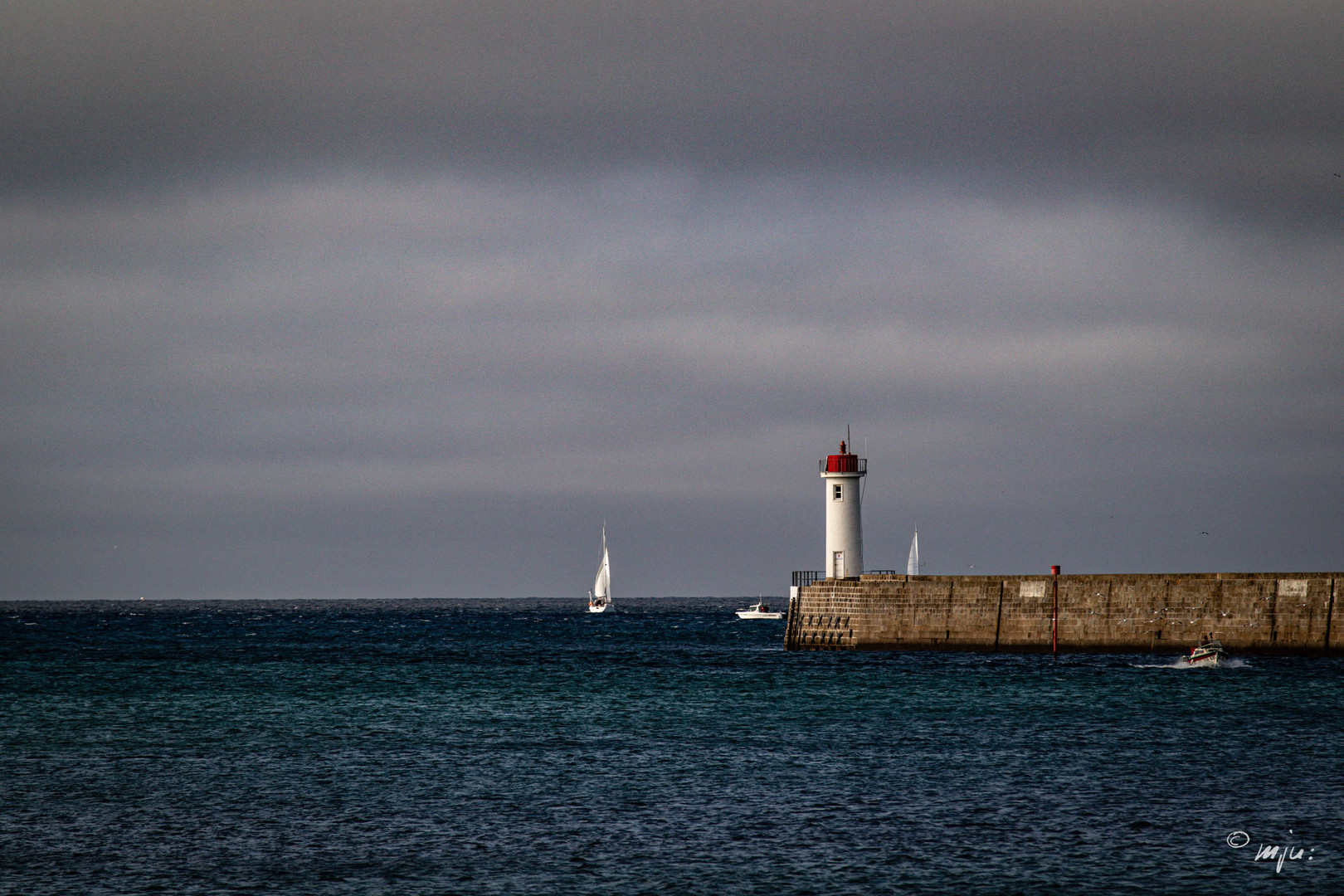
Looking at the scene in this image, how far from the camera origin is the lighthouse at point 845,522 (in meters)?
64.1

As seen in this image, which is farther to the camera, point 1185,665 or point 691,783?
point 1185,665

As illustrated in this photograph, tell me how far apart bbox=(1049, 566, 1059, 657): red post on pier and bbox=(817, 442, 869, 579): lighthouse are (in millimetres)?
10672

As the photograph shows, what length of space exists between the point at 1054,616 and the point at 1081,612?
119 centimetres

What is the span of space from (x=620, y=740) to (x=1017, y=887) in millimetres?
17764

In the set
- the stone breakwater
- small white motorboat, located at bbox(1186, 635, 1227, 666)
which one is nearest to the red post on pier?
the stone breakwater

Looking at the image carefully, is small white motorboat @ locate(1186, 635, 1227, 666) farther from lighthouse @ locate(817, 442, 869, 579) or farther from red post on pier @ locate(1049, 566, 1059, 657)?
lighthouse @ locate(817, 442, 869, 579)

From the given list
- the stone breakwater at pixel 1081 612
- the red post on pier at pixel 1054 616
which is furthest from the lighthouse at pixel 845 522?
the red post on pier at pixel 1054 616

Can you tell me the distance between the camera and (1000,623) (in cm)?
5794

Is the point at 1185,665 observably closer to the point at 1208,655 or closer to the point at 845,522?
the point at 1208,655

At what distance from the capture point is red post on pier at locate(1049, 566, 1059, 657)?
55562 millimetres

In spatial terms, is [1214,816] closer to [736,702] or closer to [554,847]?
[554,847]

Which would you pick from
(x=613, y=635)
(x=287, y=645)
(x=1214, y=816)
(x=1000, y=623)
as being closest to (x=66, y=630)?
(x=287, y=645)

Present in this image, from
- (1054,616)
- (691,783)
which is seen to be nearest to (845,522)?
(1054,616)

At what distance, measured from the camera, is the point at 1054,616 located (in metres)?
56.0
